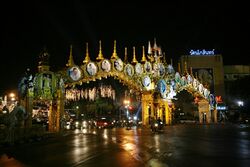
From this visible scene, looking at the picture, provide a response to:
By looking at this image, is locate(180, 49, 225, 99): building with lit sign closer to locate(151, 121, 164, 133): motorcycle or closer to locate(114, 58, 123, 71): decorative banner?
locate(114, 58, 123, 71): decorative banner

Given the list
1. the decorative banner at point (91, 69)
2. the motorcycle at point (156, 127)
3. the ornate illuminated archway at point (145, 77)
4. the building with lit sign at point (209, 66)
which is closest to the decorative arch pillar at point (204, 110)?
the ornate illuminated archway at point (145, 77)

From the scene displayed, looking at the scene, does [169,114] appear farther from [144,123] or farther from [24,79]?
[24,79]

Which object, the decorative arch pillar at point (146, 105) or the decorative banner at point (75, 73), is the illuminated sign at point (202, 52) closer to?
the decorative arch pillar at point (146, 105)

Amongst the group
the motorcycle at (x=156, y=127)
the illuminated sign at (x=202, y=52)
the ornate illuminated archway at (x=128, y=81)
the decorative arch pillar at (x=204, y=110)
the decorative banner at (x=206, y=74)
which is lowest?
the motorcycle at (x=156, y=127)

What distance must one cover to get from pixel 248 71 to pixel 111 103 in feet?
197

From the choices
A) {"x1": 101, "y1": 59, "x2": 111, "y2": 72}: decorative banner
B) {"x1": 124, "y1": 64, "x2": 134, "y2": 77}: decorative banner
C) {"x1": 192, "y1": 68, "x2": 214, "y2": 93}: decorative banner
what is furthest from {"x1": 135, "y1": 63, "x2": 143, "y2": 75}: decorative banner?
{"x1": 192, "y1": 68, "x2": 214, "y2": 93}: decorative banner

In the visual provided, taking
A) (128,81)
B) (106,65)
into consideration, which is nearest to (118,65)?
(106,65)

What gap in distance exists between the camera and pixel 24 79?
26359 millimetres

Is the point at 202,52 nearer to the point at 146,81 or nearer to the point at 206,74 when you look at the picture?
the point at 206,74

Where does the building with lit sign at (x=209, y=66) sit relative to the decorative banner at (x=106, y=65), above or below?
above

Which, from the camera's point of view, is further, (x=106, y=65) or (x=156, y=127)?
(x=106, y=65)

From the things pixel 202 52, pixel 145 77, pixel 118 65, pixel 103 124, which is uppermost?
pixel 202 52

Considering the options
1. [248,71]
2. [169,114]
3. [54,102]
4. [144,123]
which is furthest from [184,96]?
[54,102]

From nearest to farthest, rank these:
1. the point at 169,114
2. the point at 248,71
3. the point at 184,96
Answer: the point at 169,114 → the point at 184,96 → the point at 248,71
